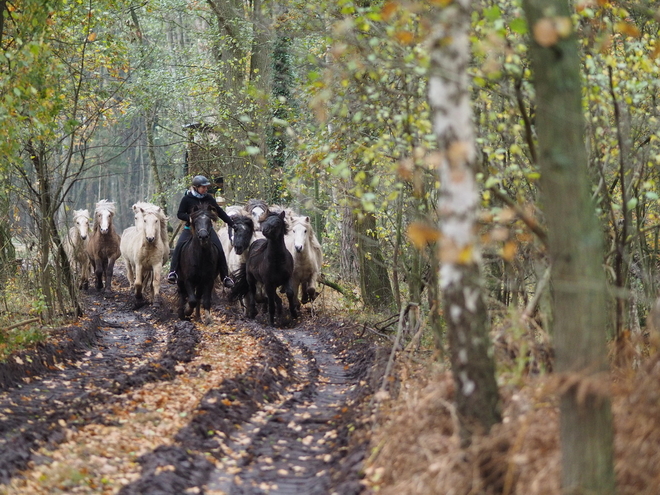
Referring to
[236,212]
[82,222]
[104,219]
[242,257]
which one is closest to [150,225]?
[242,257]

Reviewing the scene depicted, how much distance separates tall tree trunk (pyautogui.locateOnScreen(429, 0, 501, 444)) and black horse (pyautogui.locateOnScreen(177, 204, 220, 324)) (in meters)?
10.7

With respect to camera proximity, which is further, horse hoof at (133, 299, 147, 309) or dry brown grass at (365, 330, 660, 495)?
horse hoof at (133, 299, 147, 309)

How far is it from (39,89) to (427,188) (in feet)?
17.2

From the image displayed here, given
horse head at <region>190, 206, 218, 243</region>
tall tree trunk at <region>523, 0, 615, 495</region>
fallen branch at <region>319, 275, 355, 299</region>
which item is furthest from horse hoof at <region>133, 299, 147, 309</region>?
tall tree trunk at <region>523, 0, 615, 495</region>

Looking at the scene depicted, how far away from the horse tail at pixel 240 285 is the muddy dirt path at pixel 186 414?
11.8 ft

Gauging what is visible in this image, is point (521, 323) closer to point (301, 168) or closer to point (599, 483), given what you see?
point (599, 483)

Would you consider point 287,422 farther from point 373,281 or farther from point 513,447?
point 373,281

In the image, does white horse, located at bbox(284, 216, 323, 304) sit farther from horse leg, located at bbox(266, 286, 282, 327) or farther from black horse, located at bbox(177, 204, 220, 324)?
black horse, located at bbox(177, 204, 220, 324)

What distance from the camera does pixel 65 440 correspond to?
6.99 meters

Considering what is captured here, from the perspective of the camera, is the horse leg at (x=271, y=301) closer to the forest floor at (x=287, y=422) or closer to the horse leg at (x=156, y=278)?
the forest floor at (x=287, y=422)

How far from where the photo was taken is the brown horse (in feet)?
71.3

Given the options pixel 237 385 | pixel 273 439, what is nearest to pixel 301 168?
pixel 237 385

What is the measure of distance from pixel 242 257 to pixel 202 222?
3319 millimetres

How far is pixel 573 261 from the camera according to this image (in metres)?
4.41
